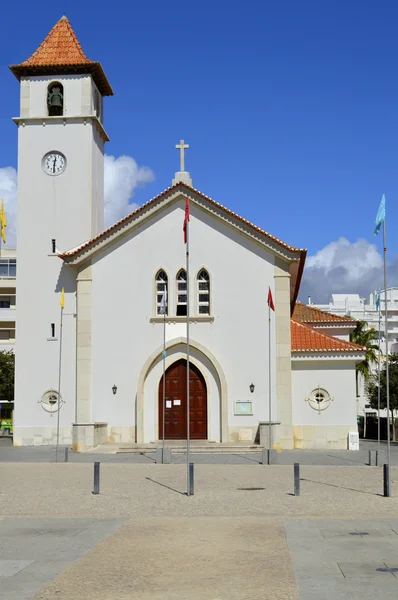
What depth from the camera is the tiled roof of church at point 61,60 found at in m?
38.2

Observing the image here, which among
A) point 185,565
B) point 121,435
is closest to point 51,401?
point 121,435

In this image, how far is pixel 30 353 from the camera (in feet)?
119

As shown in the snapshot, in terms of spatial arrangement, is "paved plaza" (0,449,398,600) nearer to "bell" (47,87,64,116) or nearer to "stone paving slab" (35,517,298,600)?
"stone paving slab" (35,517,298,600)

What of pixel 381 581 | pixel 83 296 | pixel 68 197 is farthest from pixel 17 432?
pixel 381 581

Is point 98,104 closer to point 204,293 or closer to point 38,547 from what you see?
point 204,293

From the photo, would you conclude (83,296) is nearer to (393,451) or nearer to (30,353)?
(30,353)

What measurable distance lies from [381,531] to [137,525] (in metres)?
4.38

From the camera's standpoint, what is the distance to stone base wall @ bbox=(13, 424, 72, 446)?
35.8 meters

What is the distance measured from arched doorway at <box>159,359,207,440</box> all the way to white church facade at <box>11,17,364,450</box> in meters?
0.05

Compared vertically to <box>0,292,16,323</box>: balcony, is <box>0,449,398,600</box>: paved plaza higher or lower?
lower

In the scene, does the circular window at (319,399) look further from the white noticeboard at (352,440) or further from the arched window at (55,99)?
the arched window at (55,99)

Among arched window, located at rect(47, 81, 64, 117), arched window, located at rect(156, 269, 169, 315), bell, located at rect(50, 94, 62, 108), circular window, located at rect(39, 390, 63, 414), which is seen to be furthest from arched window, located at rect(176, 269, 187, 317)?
bell, located at rect(50, 94, 62, 108)

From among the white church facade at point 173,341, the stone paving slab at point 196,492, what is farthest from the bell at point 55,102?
the stone paving slab at point 196,492

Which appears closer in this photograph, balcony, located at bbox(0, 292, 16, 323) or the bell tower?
the bell tower
